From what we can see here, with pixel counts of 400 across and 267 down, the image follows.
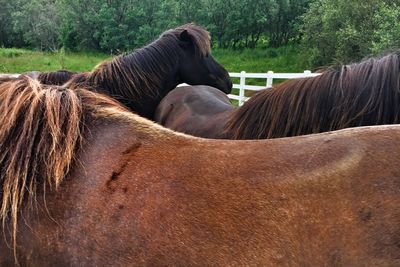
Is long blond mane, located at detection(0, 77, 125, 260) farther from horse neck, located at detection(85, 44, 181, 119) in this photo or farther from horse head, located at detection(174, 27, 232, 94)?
horse head, located at detection(174, 27, 232, 94)

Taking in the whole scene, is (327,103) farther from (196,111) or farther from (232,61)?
(232,61)

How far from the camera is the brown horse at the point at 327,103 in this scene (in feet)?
8.17

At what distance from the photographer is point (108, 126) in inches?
62.2

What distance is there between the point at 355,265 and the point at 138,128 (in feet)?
2.68

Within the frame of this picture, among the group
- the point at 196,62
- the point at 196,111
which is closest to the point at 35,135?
the point at 196,111

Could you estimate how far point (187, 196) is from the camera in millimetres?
1306

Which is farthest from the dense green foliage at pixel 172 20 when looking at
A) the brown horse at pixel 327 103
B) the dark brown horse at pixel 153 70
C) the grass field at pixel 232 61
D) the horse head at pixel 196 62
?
the brown horse at pixel 327 103

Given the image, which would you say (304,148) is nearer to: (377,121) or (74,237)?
(74,237)

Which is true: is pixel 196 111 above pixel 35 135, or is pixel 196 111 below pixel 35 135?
below

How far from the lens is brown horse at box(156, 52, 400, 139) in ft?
8.17

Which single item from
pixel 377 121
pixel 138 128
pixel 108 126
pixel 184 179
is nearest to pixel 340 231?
pixel 184 179

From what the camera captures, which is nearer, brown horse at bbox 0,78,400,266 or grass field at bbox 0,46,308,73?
brown horse at bbox 0,78,400,266

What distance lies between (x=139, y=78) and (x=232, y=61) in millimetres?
23296

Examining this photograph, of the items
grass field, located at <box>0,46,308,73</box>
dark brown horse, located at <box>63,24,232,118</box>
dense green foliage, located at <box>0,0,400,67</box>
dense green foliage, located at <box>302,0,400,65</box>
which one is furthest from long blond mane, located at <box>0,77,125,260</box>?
dense green foliage, located at <box>0,0,400,67</box>
